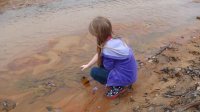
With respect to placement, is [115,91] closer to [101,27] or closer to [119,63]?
[119,63]

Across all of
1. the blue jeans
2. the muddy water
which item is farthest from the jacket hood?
the muddy water

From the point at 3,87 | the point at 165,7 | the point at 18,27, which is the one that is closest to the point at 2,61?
the point at 3,87

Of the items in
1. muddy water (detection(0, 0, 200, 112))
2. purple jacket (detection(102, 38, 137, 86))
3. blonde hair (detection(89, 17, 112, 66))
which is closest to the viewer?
blonde hair (detection(89, 17, 112, 66))

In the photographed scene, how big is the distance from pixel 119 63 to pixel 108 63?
171 mm

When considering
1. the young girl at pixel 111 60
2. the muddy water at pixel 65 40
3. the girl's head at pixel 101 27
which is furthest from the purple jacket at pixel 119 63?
the muddy water at pixel 65 40

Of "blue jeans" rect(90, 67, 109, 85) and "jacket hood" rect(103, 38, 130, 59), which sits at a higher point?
"jacket hood" rect(103, 38, 130, 59)

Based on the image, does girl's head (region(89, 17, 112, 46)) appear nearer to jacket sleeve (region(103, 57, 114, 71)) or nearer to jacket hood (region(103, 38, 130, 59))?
jacket hood (region(103, 38, 130, 59))

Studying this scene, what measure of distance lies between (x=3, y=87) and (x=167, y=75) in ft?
7.96

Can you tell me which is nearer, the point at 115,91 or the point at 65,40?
the point at 115,91

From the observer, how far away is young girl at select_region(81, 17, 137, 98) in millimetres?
4175

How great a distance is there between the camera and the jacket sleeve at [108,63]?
14.4 ft

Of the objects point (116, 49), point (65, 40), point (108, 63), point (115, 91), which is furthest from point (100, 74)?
point (65, 40)

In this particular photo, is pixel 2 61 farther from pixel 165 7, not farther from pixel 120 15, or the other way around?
pixel 165 7

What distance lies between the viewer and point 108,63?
14.6 feet
